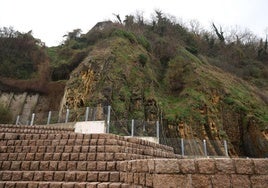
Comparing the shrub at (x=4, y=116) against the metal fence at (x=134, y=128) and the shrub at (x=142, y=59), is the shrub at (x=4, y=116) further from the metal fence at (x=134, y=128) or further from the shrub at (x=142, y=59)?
the shrub at (x=142, y=59)

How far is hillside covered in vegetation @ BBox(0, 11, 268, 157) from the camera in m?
16.3

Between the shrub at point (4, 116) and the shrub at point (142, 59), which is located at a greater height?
the shrub at point (142, 59)

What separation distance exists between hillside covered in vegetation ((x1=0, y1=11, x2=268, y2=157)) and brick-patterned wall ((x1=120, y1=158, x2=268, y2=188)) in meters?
11.3

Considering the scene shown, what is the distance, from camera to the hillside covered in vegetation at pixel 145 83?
16.3 meters

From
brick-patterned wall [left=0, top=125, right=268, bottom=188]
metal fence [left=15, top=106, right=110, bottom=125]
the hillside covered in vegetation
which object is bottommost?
brick-patterned wall [left=0, top=125, right=268, bottom=188]

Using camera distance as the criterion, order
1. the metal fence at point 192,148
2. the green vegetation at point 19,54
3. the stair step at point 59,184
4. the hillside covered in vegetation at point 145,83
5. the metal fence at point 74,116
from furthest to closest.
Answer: the green vegetation at point 19,54 → the hillside covered in vegetation at point 145,83 → the metal fence at point 74,116 → the metal fence at point 192,148 → the stair step at point 59,184

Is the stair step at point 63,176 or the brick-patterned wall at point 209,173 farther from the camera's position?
the stair step at point 63,176

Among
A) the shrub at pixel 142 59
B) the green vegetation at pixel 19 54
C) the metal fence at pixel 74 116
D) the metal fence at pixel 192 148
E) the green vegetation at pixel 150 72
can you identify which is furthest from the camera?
the green vegetation at pixel 19 54

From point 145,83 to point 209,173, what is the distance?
16516mm

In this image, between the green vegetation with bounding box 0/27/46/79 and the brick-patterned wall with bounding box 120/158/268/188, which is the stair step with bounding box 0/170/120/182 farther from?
the green vegetation with bounding box 0/27/46/79

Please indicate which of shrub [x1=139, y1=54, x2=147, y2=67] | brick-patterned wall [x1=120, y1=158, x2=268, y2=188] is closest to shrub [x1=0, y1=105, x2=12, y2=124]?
shrub [x1=139, y1=54, x2=147, y2=67]

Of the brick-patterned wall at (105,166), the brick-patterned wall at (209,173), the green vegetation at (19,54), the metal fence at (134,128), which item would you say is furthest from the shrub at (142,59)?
the brick-patterned wall at (209,173)

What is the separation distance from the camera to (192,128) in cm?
1590

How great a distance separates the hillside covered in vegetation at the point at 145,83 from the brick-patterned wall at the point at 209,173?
11.3m
